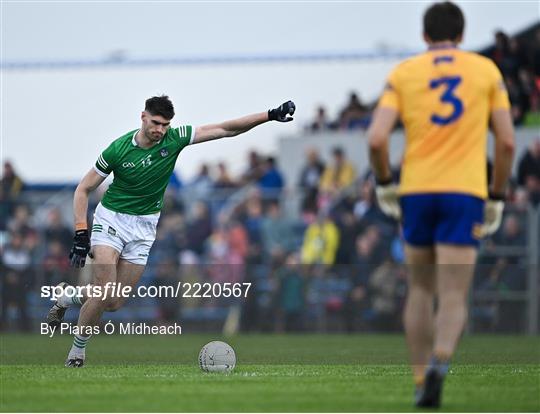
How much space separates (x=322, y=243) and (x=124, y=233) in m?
11.3

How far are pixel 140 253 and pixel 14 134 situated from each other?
16.1 m

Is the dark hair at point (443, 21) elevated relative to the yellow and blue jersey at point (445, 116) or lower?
elevated

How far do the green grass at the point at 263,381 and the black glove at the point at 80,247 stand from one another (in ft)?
3.49

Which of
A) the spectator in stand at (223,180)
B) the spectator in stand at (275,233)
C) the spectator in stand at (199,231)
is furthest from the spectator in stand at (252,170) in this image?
the spectator in stand at (275,233)

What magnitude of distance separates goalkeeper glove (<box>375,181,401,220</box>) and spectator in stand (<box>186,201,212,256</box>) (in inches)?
627

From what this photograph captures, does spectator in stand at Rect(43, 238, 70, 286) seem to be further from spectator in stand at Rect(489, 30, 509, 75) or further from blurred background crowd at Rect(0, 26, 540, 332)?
spectator in stand at Rect(489, 30, 509, 75)

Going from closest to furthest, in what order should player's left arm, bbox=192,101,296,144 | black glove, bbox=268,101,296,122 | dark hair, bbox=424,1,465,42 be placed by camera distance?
1. dark hair, bbox=424,1,465,42
2. black glove, bbox=268,101,296,122
3. player's left arm, bbox=192,101,296,144

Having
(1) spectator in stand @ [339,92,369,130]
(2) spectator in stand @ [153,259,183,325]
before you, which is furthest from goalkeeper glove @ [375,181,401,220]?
(1) spectator in stand @ [339,92,369,130]

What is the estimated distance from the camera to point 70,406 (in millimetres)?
8812

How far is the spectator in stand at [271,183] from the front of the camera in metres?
25.3

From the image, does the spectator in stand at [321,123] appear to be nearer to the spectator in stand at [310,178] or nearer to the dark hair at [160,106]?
the spectator in stand at [310,178]

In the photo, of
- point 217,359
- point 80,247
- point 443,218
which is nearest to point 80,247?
point 80,247

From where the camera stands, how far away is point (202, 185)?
1038 inches

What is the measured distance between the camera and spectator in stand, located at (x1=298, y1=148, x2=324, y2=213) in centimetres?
2498
